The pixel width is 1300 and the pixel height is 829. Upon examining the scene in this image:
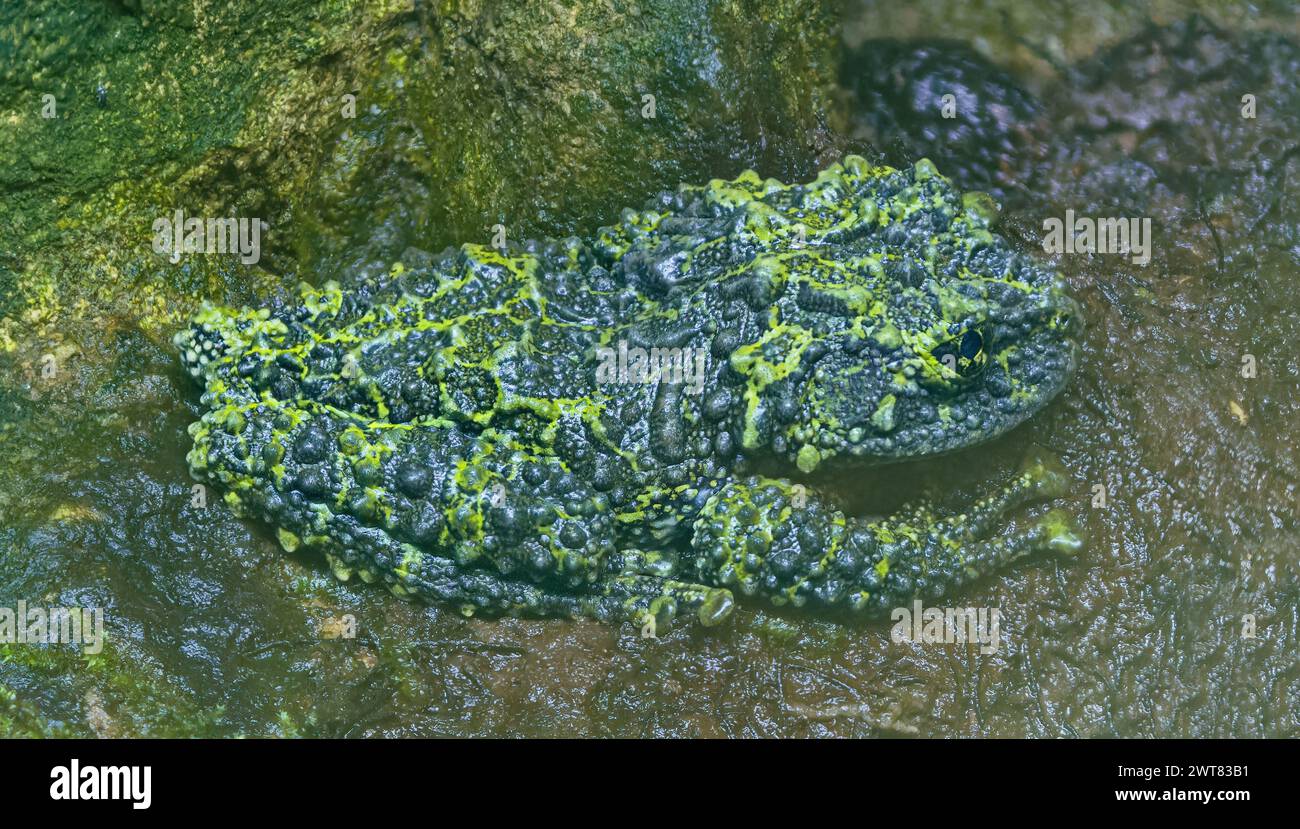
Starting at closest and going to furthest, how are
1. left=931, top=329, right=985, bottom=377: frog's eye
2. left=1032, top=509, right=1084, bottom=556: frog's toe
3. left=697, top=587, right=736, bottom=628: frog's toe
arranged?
left=697, top=587, right=736, bottom=628: frog's toe
left=931, top=329, right=985, bottom=377: frog's eye
left=1032, top=509, right=1084, bottom=556: frog's toe

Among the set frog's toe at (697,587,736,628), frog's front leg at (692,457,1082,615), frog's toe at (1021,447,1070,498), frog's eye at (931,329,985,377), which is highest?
frog's eye at (931,329,985,377)

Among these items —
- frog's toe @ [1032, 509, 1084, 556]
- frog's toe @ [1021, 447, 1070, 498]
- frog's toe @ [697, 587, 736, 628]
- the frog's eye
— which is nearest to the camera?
frog's toe @ [697, 587, 736, 628]

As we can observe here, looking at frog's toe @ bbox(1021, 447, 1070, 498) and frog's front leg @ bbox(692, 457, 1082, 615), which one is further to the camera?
frog's toe @ bbox(1021, 447, 1070, 498)

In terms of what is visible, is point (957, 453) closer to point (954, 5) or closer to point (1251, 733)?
point (1251, 733)

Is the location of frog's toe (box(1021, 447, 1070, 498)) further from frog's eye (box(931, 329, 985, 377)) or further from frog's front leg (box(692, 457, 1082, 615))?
frog's eye (box(931, 329, 985, 377))

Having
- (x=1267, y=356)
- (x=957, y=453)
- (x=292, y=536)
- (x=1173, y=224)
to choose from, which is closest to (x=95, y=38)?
(x=292, y=536)

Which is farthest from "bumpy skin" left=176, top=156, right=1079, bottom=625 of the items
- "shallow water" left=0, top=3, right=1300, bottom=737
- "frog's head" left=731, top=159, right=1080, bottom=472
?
"shallow water" left=0, top=3, right=1300, bottom=737

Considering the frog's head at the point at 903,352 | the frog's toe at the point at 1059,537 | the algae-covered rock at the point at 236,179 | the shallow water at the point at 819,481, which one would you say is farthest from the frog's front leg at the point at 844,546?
the algae-covered rock at the point at 236,179

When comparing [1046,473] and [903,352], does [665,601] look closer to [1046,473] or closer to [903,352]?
[903,352]
